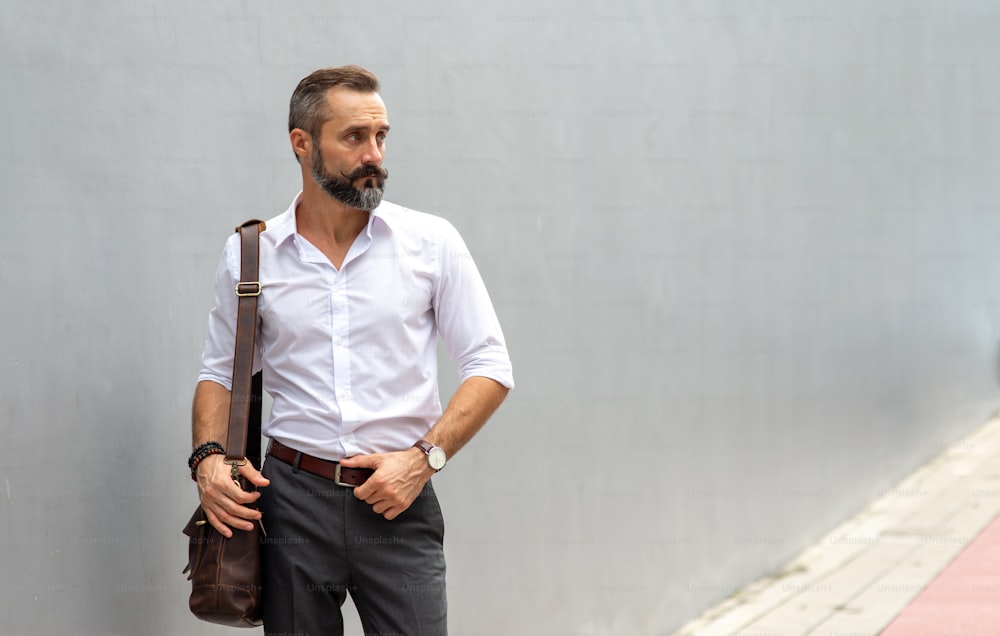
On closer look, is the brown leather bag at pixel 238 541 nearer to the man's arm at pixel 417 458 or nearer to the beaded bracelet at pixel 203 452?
the beaded bracelet at pixel 203 452

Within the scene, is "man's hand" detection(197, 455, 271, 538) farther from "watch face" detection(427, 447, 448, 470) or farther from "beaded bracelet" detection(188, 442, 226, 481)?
"watch face" detection(427, 447, 448, 470)

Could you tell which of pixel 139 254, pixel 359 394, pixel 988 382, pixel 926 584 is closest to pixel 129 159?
pixel 139 254

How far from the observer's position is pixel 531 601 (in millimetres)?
4312

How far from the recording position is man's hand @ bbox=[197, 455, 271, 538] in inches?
95.7

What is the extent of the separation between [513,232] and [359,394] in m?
1.80

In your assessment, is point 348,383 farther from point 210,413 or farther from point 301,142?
point 301,142

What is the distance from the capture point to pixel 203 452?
8.17ft

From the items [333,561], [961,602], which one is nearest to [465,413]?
[333,561]

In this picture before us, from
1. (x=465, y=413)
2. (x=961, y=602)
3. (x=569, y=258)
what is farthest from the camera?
(x=961, y=602)

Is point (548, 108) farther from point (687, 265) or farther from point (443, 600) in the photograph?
point (443, 600)

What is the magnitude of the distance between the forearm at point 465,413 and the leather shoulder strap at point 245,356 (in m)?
0.40

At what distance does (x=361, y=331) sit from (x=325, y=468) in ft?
1.03

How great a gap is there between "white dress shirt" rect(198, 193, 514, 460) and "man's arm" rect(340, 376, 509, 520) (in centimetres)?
5

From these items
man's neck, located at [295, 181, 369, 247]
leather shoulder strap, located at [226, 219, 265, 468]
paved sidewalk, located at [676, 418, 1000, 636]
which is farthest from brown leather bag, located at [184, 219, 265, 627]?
paved sidewalk, located at [676, 418, 1000, 636]
